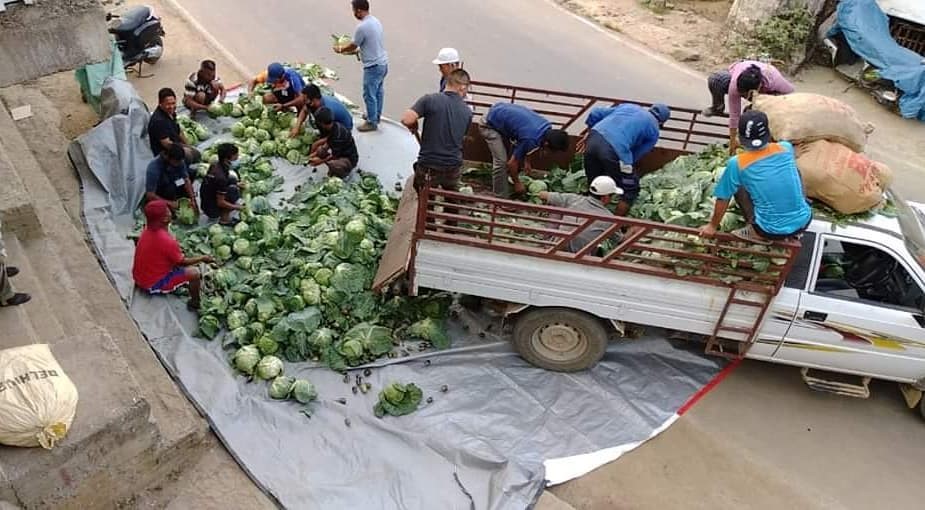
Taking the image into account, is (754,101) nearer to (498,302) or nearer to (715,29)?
(498,302)

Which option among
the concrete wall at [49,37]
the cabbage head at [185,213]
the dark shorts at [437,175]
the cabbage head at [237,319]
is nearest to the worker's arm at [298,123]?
the cabbage head at [185,213]

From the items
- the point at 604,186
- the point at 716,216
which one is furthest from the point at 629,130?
the point at 716,216

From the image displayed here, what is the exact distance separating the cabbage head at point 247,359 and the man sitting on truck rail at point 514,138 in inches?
120

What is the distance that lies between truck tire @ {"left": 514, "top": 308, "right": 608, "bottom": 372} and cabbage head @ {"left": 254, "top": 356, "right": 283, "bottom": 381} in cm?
212

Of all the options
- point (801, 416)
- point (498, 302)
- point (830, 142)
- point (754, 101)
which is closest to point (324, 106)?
point (498, 302)

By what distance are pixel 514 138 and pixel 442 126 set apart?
105cm

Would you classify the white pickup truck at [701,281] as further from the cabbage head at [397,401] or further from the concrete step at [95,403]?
the concrete step at [95,403]

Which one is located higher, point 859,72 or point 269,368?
point 859,72

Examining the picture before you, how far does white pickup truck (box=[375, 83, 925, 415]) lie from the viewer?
19.8 ft

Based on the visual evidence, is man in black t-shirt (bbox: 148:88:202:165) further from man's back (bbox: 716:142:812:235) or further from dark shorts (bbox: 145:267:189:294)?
man's back (bbox: 716:142:812:235)

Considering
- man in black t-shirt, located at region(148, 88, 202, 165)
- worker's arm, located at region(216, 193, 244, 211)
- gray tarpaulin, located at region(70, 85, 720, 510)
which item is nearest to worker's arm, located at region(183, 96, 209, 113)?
man in black t-shirt, located at region(148, 88, 202, 165)

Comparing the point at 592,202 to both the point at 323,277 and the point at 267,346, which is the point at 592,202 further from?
the point at 267,346

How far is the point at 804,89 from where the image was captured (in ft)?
41.1

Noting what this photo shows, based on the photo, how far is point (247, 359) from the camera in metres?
6.21
